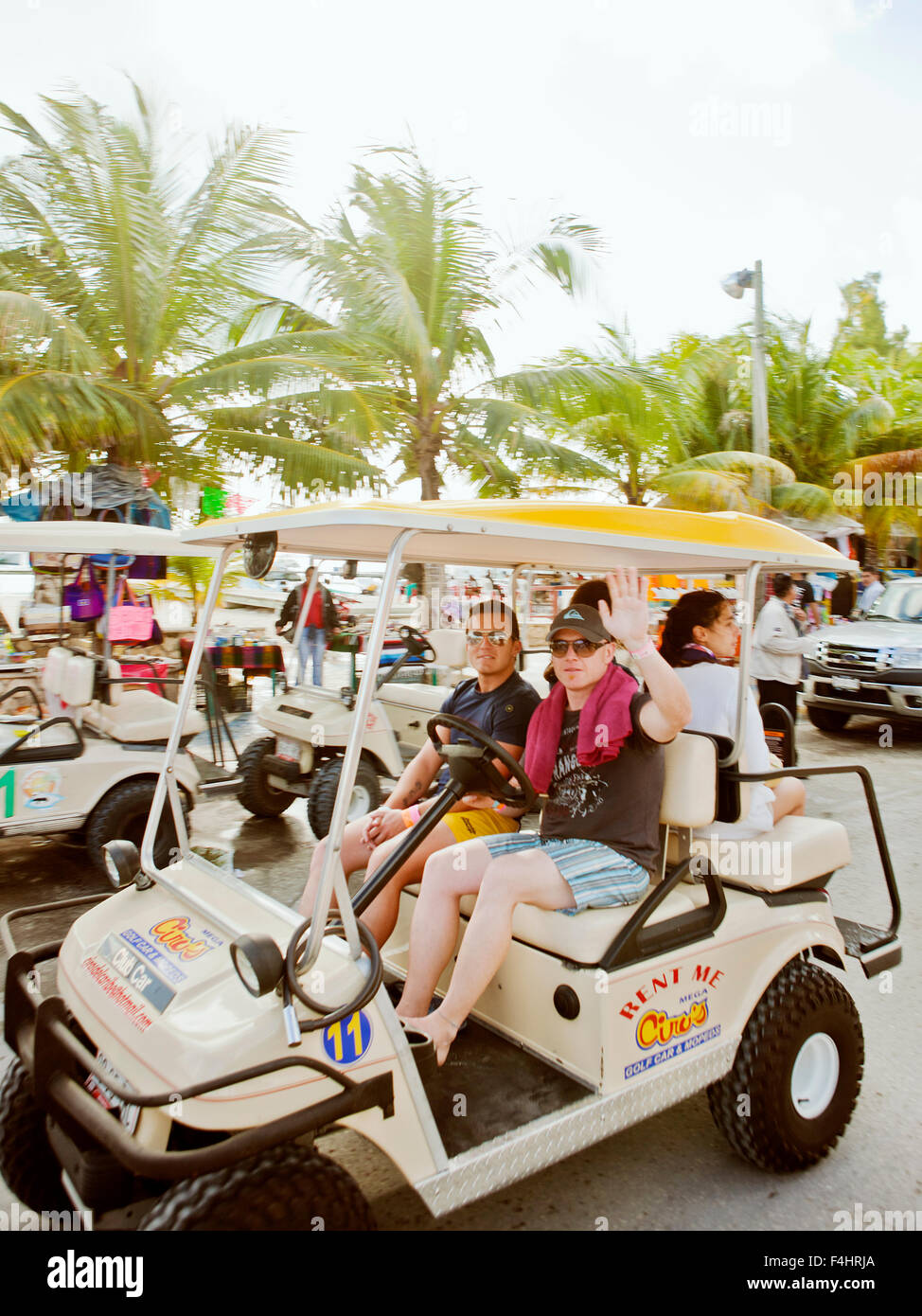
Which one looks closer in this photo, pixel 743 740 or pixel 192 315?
pixel 743 740

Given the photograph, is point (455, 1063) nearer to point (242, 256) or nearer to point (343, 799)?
point (343, 799)

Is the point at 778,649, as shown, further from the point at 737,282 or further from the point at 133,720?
the point at 737,282

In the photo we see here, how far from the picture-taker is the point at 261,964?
179 centimetres

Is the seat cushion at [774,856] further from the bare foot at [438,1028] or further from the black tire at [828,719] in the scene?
the black tire at [828,719]

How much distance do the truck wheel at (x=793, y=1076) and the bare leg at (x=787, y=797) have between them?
2.44ft

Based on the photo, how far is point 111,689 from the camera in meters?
5.20

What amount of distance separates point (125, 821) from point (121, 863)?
2540 millimetres

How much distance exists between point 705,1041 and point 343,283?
9.54 m

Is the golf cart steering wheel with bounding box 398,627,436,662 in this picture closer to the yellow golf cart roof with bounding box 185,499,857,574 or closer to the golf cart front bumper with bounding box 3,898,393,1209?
the yellow golf cart roof with bounding box 185,499,857,574

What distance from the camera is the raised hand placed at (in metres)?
2.33

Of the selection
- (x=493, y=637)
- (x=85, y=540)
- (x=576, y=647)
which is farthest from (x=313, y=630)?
(x=576, y=647)

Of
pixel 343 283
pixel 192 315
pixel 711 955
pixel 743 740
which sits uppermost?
pixel 343 283

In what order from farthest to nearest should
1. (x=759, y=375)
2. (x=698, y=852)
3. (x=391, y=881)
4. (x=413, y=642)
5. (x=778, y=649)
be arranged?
(x=759, y=375) < (x=778, y=649) < (x=413, y=642) < (x=391, y=881) < (x=698, y=852)

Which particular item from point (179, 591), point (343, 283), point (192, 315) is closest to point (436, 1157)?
point (192, 315)
